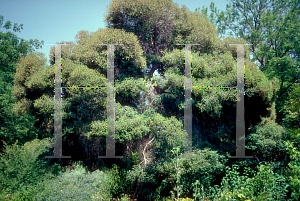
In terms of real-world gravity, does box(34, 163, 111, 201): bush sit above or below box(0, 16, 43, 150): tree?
below

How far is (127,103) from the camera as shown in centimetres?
912

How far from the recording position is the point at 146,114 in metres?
8.66

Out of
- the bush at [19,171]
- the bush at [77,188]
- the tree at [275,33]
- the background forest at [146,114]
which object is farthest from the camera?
the tree at [275,33]

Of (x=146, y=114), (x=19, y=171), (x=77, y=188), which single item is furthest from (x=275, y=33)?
(x=19, y=171)

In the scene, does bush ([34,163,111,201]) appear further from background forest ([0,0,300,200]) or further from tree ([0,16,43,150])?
tree ([0,16,43,150])

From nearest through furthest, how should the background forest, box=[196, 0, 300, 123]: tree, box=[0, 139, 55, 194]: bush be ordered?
box=[0, 139, 55, 194]: bush, the background forest, box=[196, 0, 300, 123]: tree


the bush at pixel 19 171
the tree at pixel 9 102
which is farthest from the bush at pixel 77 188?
the tree at pixel 9 102

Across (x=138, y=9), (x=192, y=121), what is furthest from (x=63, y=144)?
(x=138, y=9)

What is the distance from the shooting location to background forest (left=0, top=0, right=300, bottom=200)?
765 cm

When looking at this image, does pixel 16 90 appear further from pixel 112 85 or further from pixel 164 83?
pixel 164 83

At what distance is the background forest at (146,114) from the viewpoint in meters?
7.65

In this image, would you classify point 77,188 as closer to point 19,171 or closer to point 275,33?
point 19,171

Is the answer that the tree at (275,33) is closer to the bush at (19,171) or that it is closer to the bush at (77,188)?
the bush at (77,188)

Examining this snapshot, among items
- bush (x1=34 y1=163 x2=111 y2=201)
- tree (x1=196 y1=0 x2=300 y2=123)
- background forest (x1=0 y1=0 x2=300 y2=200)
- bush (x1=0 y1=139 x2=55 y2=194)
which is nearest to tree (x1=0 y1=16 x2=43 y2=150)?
background forest (x1=0 y1=0 x2=300 y2=200)
